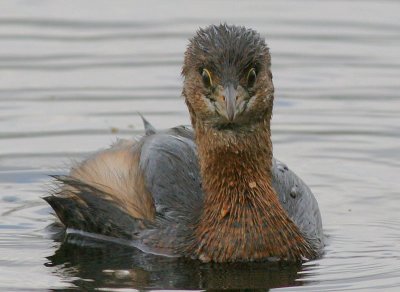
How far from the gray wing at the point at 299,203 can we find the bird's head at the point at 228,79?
94 centimetres

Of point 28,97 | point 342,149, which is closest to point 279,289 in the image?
point 342,149

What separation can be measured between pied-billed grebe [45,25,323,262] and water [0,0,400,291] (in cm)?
22

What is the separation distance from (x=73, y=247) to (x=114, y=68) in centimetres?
551

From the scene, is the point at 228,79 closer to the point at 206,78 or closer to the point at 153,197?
the point at 206,78

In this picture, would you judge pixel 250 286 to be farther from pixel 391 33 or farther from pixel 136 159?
pixel 391 33

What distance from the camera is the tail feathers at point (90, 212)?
13445 millimetres

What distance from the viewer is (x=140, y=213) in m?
13.4

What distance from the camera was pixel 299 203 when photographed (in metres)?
13.6

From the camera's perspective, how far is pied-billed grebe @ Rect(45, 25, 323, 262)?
12727 millimetres

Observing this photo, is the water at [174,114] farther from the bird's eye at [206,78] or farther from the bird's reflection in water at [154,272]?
the bird's eye at [206,78]

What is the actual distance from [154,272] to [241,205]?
98cm

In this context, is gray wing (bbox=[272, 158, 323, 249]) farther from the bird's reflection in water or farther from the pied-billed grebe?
the bird's reflection in water

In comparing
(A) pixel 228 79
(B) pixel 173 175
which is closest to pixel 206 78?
(A) pixel 228 79

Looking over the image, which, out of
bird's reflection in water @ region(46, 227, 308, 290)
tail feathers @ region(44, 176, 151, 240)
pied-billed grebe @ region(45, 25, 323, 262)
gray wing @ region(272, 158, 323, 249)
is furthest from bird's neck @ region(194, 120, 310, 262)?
tail feathers @ region(44, 176, 151, 240)
